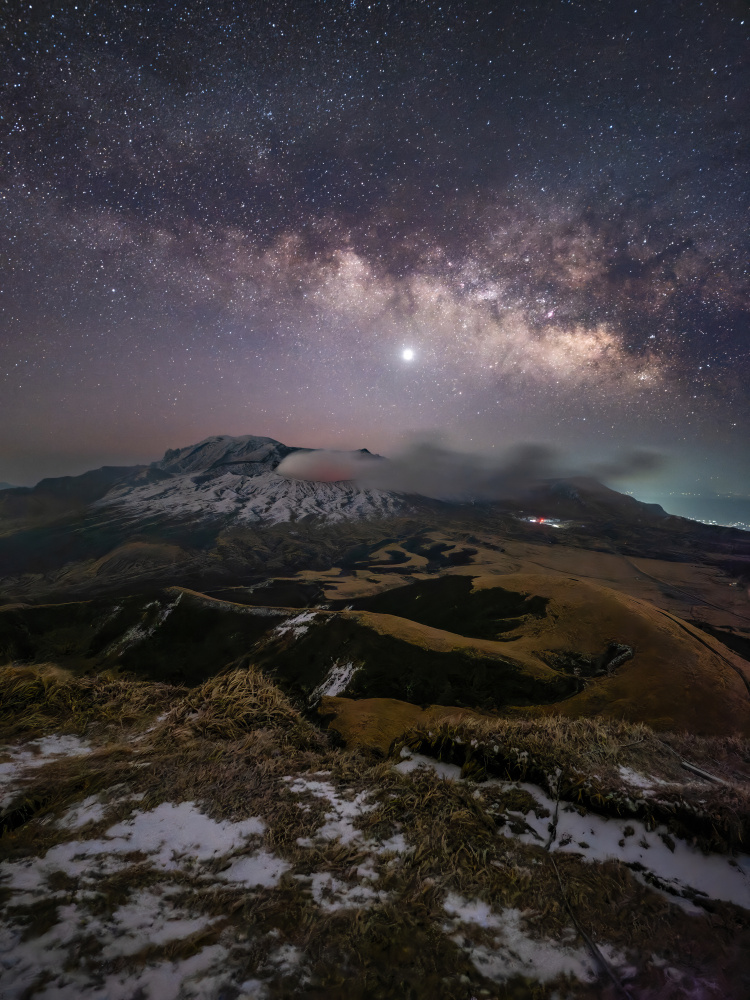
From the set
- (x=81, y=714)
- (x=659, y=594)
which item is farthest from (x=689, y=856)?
(x=659, y=594)

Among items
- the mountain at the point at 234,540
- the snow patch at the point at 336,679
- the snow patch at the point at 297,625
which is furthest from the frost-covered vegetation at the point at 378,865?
the mountain at the point at 234,540

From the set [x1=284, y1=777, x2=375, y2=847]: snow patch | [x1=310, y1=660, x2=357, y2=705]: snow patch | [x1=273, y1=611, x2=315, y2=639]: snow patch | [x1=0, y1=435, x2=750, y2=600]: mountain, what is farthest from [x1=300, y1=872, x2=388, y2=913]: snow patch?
[x1=0, y1=435, x2=750, y2=600]: mountain

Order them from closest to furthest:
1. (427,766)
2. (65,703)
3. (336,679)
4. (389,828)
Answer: (389,828) < (427,766) < (65,703) < (336,679)

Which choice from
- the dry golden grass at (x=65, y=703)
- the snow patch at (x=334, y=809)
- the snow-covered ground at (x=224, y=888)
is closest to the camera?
the snow-covered ground at (x=224, y=888)

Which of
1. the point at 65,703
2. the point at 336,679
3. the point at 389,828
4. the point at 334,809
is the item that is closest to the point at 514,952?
the point at 389,828

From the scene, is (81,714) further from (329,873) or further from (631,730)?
(631,730)

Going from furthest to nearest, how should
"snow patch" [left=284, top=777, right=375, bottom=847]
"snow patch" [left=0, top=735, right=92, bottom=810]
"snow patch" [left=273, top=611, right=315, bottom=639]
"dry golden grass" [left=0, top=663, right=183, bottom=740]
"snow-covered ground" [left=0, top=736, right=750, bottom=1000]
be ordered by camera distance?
"snow patch" [left=273, top=611, right=315, bottom=639], "dry golden grass" [left=0, top=663, right=183, bottom=740], "snow patch" [left=0, top=735, right=92, bottom=810], "snow patch" [left=284, top=777, right=375, bottom=847], "snow-covered ground" [left=0, top=736, right=750, bottom=1000]

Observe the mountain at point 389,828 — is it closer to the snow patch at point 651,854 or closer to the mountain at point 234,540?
the snow patch at point 651,854

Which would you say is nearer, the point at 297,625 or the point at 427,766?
the point at 427,766

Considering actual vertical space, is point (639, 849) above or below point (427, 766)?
above

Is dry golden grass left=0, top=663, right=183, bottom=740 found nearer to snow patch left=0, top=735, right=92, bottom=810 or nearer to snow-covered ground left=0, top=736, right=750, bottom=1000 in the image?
snow patch left=0, top=735, right=92, bottom=810

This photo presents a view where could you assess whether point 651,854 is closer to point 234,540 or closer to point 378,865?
point 378,865
